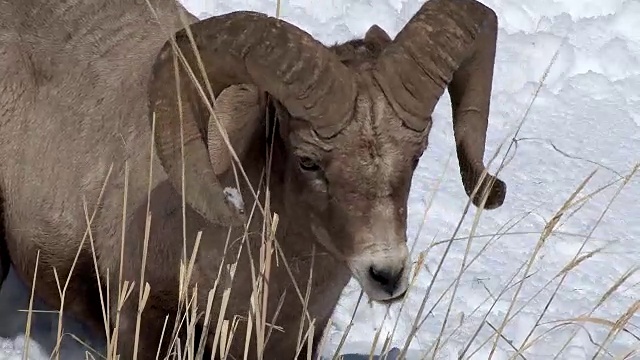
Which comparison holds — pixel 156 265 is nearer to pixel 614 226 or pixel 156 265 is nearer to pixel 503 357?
pixel 503 357

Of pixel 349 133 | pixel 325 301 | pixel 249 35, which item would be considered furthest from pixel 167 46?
pixel 325 301

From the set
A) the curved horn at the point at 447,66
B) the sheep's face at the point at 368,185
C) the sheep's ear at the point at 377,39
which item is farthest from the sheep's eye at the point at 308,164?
the sheep's ear at the point at 377,39

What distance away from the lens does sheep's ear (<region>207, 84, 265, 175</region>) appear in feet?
12.3

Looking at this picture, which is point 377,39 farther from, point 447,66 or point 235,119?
point 235,119

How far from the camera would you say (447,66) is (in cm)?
347

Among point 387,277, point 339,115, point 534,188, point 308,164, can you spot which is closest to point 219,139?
point 308,164

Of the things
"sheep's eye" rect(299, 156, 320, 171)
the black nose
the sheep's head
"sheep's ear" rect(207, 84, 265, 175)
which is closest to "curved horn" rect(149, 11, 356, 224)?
the sheep's head

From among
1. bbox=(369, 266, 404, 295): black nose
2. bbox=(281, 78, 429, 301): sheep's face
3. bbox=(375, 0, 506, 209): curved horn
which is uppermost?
bbox=(375, 0, 506, 209): curved horn

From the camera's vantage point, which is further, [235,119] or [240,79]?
[235,119]

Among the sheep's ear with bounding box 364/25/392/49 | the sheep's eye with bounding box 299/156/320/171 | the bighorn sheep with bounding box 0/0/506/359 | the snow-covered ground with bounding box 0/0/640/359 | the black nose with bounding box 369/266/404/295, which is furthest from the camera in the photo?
the snow-covered ground with bounding box 0/0/640/359

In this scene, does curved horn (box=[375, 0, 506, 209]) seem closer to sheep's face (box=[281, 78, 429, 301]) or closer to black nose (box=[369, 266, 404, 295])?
sheep's face (box=[281, 78, 429, 301])

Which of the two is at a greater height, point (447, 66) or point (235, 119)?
point (447, 66)

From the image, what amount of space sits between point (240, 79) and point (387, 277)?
81 cm

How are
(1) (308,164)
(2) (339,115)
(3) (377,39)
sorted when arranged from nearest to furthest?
(2) (339,115) < (1) (308,164) < (3) (377,39)
